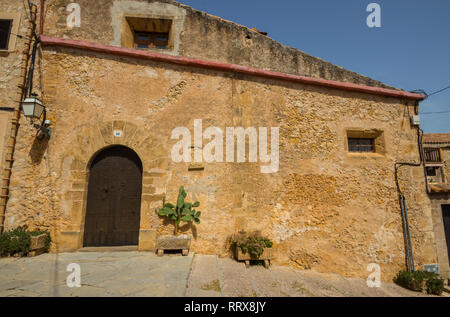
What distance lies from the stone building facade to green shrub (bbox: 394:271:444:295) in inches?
12.4

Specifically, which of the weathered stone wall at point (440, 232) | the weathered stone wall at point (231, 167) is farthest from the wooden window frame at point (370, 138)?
the weathered stone wall at point (440, 232)

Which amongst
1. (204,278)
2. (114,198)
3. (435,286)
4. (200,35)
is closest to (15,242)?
(114,198)

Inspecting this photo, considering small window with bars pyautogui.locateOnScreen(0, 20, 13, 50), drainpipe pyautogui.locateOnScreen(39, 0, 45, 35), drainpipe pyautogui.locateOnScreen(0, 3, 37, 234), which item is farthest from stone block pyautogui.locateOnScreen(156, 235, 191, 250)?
small window with bars pyautogui.locateOnScreen(0, 20, 13, 50)

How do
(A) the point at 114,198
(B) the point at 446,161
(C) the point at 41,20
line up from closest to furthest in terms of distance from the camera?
(A) the point at 114,198 < (C) the point at 41,20 < (B) the point at 446,161

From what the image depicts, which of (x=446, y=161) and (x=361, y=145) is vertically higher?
(x=446, y=161)

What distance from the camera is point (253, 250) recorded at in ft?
14.1

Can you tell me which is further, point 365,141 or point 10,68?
point 365,141

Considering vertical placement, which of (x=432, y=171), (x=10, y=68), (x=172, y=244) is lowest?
(x=172, y=244)

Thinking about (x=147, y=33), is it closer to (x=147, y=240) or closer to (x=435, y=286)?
(x=147, y=240)

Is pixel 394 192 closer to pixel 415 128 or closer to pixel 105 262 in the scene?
pixel 415 128

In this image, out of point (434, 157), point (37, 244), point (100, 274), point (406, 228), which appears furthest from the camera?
point (434, 157)

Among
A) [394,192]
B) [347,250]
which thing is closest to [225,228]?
[347,250]

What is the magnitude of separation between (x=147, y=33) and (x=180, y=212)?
17.3ft

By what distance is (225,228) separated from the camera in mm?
4758
